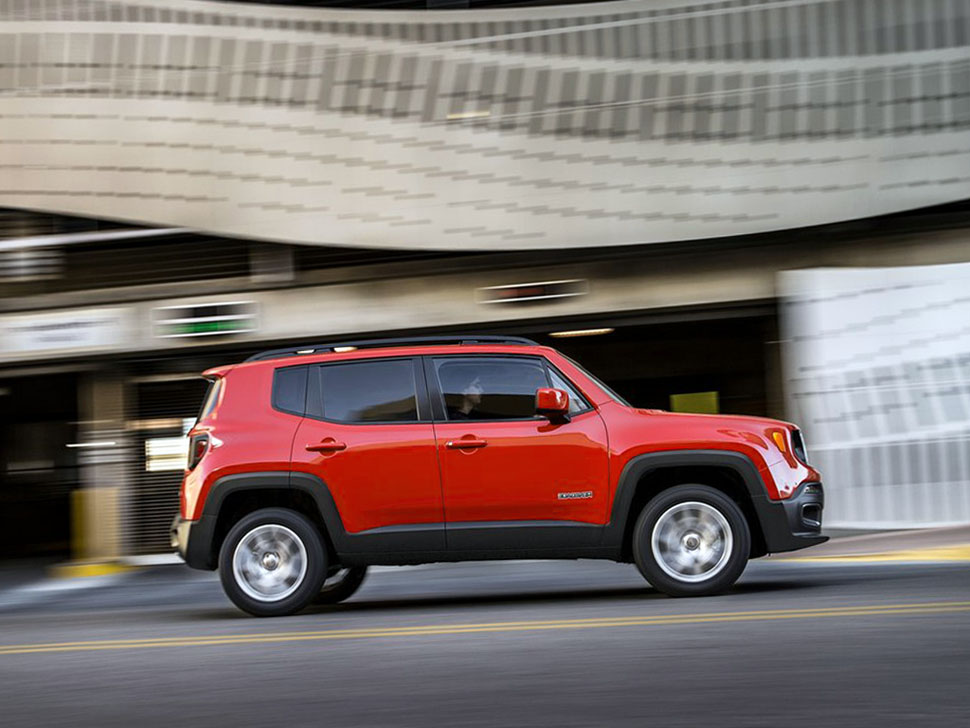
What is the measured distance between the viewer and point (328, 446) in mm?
8500

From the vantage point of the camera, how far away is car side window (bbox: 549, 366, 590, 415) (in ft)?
27.8

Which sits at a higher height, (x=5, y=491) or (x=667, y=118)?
(x=667, y=118)

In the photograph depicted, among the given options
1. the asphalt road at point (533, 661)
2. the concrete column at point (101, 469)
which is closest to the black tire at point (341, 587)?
the asphalt road at point (533, 661)

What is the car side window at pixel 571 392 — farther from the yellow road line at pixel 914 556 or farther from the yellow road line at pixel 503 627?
the yellow road line at pixel 914 556

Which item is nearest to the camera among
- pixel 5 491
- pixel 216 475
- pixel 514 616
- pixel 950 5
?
pixel 514 616

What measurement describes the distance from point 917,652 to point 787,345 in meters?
10.1

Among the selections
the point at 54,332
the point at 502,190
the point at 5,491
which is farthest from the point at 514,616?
the point at 5,491

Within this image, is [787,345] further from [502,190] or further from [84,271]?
[84,271]

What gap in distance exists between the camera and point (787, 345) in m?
15.7

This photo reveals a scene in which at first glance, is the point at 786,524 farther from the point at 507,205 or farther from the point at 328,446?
the point at 507,205

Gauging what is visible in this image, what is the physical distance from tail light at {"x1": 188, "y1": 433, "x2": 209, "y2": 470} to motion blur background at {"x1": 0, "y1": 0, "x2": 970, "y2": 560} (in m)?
8.23

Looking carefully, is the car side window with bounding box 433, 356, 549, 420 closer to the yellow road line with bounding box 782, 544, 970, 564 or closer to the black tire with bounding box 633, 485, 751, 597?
the black tire with bounding box 633, 485, 751, 597

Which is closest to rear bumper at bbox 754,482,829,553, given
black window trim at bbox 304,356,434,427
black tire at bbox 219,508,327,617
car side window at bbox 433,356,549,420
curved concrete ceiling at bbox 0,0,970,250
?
car side window at bbox 433,356,549,420

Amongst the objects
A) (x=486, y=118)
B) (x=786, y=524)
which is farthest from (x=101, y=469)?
(x=786, y=524)
